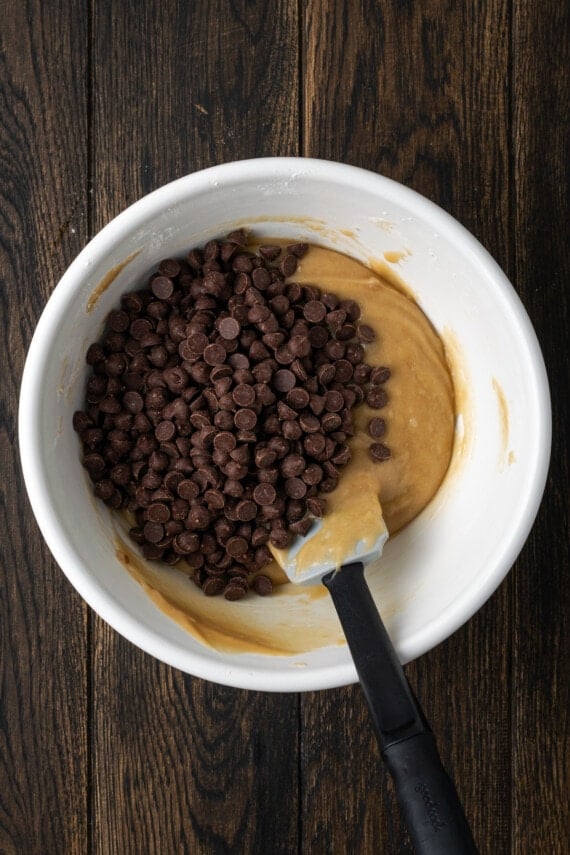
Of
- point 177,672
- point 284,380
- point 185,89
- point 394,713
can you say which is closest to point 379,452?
point 284,380

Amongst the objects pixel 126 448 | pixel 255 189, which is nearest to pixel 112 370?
pixel 126 448

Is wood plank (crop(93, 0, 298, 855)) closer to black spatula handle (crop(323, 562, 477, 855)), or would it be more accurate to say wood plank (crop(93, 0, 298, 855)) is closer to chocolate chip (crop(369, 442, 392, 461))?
black spatula handle (crop(323, 562, 477, 855))

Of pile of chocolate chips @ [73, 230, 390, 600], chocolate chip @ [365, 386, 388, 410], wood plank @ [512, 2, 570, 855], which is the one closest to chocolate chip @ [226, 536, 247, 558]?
pile of chocolate chips @ [73, 230, 390, 600]

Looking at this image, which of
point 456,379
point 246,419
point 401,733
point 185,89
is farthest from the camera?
point 185,89

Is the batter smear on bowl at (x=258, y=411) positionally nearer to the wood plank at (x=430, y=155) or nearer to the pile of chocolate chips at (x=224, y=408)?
the pile of chocolate chips at (x=224, y=408)

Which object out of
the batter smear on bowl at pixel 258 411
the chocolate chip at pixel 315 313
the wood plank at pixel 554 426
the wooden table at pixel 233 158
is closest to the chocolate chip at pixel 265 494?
the batter smear on bowl at pixel 258 411

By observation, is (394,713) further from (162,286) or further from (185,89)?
(185,89)

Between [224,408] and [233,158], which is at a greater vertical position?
[233,158]
